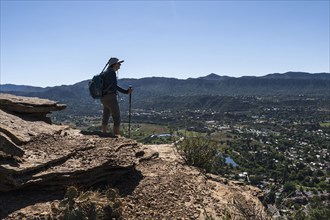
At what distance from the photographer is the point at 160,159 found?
8.71 metres

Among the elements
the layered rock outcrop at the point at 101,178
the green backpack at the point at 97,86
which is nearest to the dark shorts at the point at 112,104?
the green backpack at the point at 97,86

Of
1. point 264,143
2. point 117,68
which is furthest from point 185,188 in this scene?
point 264,143

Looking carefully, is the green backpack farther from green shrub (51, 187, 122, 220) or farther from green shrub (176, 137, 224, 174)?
green shrub (51, 187, 122, 220)

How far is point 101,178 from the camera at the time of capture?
268 inches

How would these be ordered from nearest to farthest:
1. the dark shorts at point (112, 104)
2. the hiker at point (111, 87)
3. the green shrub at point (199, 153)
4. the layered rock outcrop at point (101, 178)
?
the layered rock outcrop at point (101, 178), the green shrub at point (199, 153), the hiker at point (111, 87), the dark shorts at point (112, 104)

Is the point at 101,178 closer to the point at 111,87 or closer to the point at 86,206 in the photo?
the point at 86,206

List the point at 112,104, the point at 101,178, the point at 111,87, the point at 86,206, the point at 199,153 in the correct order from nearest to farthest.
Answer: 1. the point at 86,206
2. the point at 101,178
3. the point at 199,153
4. the point at 111,87
5. the point at 112,104

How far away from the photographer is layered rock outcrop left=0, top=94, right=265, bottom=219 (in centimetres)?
607

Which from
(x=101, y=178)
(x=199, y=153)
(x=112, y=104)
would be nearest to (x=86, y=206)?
(x=101, y=178)

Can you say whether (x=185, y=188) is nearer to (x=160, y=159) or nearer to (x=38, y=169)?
(x=160, y=159)

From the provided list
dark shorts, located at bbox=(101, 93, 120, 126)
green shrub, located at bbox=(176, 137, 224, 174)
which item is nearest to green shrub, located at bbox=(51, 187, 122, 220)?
green shrub, located at bbox=(176, 137, 224, 174)

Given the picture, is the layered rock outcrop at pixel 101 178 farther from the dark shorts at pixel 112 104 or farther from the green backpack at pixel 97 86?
the green backpack at pixel 97 86

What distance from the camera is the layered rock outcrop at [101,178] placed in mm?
6074

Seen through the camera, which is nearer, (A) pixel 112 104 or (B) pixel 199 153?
(B) pixel 199 153
